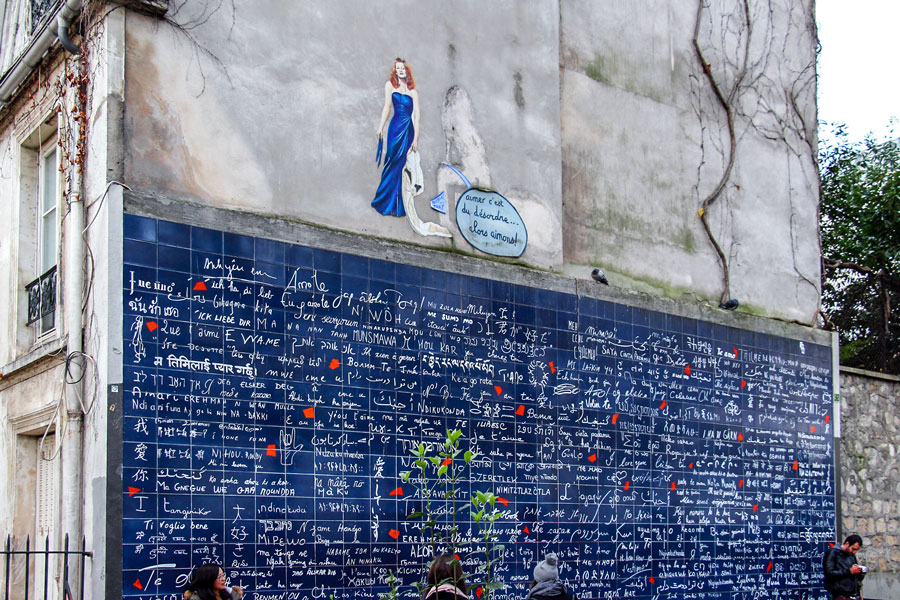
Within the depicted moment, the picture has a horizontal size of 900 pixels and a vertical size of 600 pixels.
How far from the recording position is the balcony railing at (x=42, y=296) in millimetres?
8594

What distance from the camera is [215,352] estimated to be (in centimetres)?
767

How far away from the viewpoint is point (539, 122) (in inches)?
406

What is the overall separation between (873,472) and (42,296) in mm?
9783

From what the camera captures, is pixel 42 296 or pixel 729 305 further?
pixel 729 305

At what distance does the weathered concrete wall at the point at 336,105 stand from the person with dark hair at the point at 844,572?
163 inches

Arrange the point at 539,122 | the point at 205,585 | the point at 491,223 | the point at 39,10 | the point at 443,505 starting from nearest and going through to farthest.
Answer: the point at 205,585 < the point at 443,505 < the point at 39,10 < the point at 491,223 < the point at 539,122

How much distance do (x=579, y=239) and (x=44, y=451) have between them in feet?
17.4

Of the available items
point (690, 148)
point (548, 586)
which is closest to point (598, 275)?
point (690, 148)

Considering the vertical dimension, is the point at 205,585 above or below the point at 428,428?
below

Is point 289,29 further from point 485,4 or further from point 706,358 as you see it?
point 706,358

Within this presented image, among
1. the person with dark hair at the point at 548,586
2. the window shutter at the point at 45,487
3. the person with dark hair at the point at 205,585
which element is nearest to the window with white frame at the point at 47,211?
the window shutter at the point at 45,487

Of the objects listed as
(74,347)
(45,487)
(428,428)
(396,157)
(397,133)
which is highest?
(397,133)

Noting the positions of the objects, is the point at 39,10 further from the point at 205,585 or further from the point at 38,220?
the point at 205,585

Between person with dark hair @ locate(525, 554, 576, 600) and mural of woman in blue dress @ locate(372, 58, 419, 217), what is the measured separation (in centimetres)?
316
